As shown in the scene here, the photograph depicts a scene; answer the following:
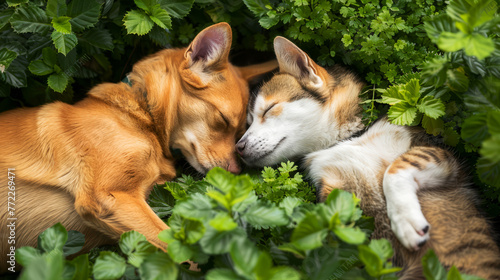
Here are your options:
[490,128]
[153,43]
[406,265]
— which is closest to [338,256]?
[406,265]

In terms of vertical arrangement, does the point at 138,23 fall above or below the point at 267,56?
above

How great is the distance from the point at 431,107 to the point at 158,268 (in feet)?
4.63

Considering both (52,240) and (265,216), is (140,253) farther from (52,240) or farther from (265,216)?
(265,216)

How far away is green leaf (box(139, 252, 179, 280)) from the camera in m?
1.45

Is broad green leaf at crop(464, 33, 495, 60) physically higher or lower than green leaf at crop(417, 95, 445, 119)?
higher

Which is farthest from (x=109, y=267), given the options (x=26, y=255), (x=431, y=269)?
(x=431, y=269)

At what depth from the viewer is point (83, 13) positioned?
2.22 metres

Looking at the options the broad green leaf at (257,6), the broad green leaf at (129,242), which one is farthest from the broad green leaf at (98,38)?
the broad green leaf at (129,242)

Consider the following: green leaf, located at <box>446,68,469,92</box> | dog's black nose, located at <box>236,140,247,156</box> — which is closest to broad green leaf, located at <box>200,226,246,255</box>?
dog's black nose, located at <box>236,140,247,156</box>

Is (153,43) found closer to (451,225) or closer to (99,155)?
(99,155)

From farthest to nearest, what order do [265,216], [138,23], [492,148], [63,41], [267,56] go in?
1. [267,56]
2. [138,23]
3. [63,41]
4. [265,216]
5. [492,148]

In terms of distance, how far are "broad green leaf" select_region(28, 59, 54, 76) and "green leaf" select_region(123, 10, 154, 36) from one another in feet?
1.80

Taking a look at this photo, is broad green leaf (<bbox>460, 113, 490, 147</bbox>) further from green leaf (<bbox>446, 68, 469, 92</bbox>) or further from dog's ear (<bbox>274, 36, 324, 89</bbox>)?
dog's ear (<bbox>274, 36, 324, 89</bbox>)

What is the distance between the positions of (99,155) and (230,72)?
97cm
